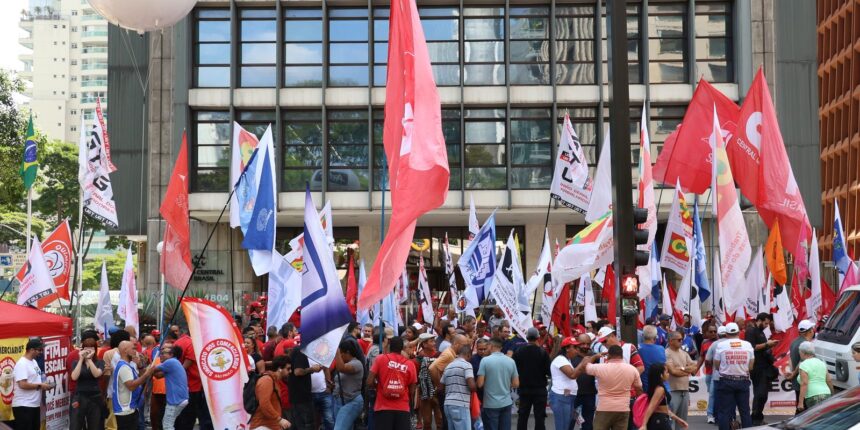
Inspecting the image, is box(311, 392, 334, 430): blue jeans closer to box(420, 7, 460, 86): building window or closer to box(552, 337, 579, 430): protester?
box(552, 337, 579, 430): protester

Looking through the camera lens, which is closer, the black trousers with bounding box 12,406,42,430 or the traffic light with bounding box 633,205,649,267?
the black trousers with bounding box 12,406,42,430

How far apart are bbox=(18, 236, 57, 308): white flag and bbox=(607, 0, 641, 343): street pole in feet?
36.9

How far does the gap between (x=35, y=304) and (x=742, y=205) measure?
23.1 metres

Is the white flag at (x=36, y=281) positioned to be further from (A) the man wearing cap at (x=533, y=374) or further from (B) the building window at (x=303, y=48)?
(B) the building window at (x=303, y=48)

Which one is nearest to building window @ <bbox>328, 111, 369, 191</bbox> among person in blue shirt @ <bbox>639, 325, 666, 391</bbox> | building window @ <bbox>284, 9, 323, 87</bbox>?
building window @ <bbox>284, 9, 323, 87</bbox>

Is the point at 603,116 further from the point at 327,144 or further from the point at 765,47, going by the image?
the point at 327,144

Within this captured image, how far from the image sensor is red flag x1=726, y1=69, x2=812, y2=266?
828 inches

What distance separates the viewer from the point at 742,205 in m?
36.4

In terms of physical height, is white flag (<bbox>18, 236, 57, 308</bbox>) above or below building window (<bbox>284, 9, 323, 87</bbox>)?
below

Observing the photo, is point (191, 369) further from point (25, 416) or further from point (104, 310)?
point (104, 310)

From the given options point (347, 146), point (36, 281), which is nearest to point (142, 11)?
point (36, 281)

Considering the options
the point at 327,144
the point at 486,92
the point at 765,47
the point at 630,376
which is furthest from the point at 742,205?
the point at 630,376

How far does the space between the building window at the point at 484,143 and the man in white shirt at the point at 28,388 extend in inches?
927

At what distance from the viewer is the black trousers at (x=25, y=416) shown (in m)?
14.0
